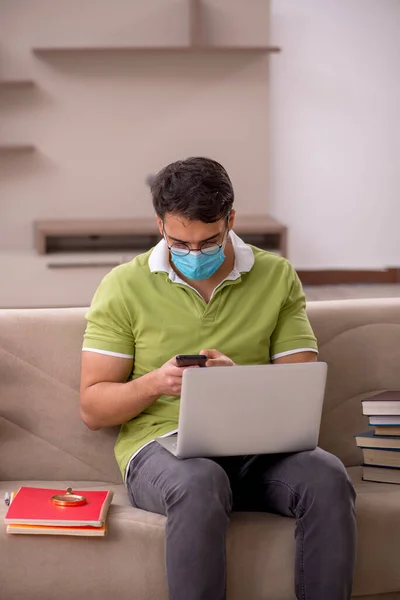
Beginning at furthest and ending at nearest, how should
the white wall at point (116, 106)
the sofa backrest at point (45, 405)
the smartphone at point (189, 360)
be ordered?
the white wall at point (116, 106), the sofa backrest at point (45, 405), the smartphone at point (189, 360)

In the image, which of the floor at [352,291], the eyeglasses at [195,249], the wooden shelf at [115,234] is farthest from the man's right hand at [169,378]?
Result: the floor at [352,291]

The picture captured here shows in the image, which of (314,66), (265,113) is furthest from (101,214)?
(314,66)

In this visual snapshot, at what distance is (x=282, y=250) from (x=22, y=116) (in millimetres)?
1812

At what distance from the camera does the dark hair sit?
6.51ft

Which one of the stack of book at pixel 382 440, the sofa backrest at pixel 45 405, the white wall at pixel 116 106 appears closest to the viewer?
the stack of book at pixel 382 440

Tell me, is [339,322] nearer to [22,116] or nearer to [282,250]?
[282,250]

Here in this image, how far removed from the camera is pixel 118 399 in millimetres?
2027

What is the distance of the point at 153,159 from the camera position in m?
5.75

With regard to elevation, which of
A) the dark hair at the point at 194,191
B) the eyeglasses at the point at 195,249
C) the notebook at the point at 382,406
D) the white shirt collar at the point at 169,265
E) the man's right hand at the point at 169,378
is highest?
the dark hair at the point at 194,191

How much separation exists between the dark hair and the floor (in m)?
3.93

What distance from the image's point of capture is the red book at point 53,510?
188 centimetres

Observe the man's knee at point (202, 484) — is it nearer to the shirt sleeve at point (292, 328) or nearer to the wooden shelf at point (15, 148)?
the shirt sleeve at point (292, 328)

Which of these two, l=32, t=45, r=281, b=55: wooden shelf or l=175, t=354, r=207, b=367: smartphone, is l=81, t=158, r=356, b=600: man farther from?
l=32, t=45, r=281, b=55: wooden shelf

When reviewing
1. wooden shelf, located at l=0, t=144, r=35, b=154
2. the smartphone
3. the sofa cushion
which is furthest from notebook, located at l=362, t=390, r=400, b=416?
wooden shelf, located at l=0, t=144, r=35, b=154
